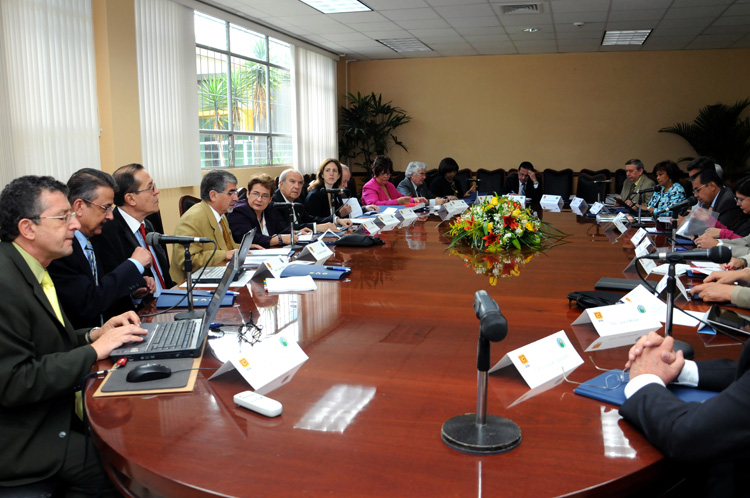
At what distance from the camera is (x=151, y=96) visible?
619 centimetres

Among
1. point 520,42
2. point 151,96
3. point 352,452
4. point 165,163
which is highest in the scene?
point 520,42

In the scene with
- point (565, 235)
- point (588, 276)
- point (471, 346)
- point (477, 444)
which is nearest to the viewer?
point (477, 444)

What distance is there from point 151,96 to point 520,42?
553 centimetres

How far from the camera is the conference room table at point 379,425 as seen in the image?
1.07 meters

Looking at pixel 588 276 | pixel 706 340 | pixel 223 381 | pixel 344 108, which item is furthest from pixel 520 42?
pixel 223 381

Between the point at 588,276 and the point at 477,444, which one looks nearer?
the point at 477,444

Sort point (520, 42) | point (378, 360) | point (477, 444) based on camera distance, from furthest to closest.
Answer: point (520, 42) < point (378, 360) < point (477, 444)

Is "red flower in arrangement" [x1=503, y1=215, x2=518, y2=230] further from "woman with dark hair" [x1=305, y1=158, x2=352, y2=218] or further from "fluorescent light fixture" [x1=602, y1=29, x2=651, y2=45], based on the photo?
"fluorescent light fixture" [x1=602, y1=29, x2=651, y2=45]

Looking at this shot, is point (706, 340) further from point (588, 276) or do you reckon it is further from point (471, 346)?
point (588, 276)

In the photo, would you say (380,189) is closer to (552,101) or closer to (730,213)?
(730,213)

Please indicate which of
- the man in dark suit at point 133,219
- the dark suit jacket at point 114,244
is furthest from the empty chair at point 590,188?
the dark suit jacket at point 114,244

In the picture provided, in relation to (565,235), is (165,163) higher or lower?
higher

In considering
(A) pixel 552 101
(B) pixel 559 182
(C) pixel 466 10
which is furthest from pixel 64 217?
(A) pixel 552 101

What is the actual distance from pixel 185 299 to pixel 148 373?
2.88ft
